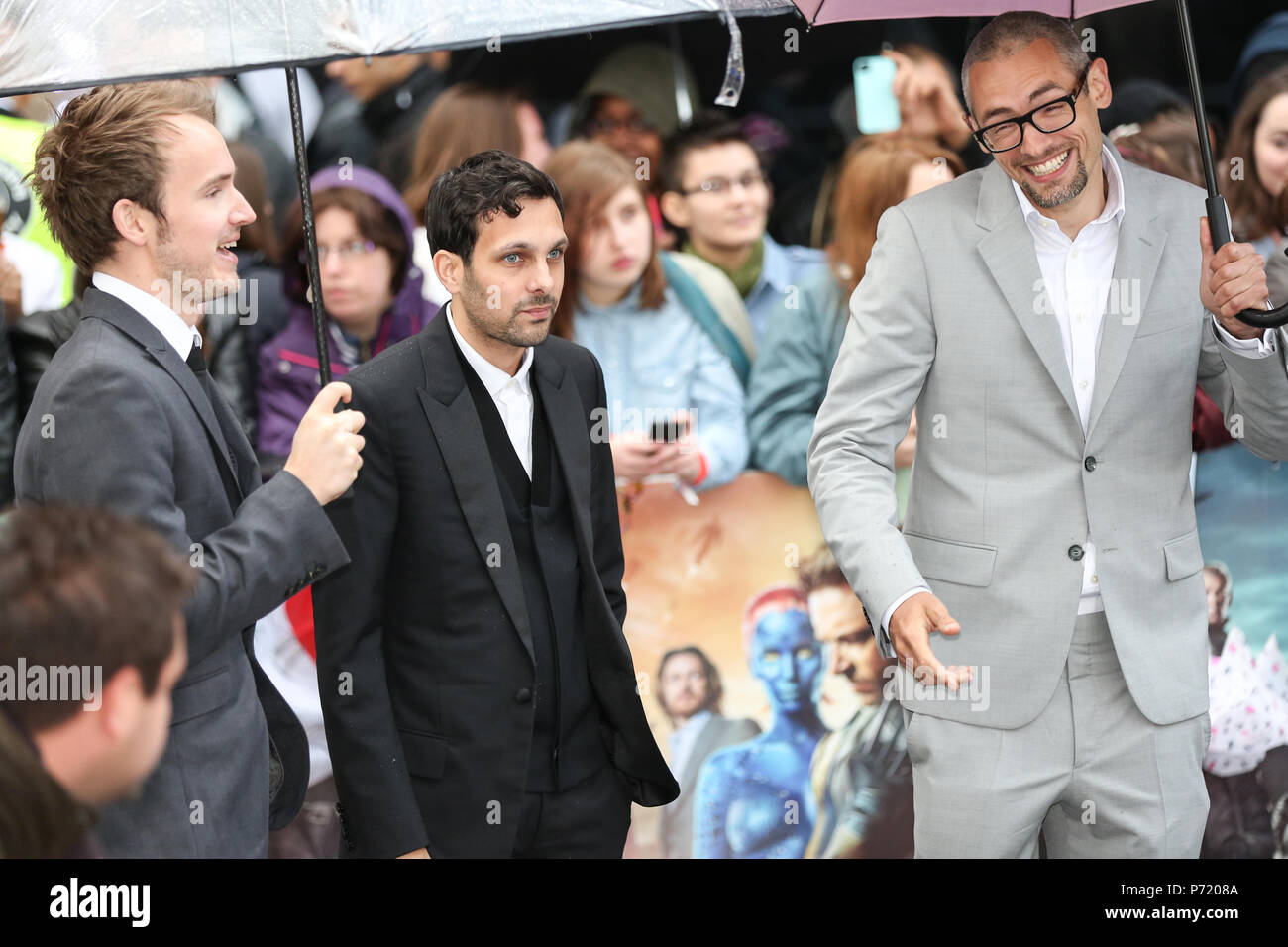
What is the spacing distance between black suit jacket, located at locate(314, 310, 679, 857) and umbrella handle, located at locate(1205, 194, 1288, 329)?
1516 millimetres

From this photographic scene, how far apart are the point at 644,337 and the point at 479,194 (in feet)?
5.70

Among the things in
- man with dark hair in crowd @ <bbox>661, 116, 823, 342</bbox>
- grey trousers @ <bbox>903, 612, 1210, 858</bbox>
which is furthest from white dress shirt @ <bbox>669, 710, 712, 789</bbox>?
grey trousers @ <bbox>903, 612, 1210, 858</bbox>

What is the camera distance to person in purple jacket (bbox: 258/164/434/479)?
4.95 meters

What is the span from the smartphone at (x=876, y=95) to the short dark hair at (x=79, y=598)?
11.9 ft

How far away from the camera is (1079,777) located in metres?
3.21

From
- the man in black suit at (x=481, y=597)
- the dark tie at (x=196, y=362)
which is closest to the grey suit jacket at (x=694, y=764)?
the man in black suit at (x=481, y=597)

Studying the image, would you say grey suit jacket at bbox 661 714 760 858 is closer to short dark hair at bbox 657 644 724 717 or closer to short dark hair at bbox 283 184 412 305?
short dark hair at bbox 657 644 724 717

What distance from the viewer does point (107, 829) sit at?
2705mm

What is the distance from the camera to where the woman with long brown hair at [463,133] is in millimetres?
4973

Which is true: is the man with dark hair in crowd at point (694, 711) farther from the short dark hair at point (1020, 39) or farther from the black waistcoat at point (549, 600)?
the short dark hair at point (1020, 39)

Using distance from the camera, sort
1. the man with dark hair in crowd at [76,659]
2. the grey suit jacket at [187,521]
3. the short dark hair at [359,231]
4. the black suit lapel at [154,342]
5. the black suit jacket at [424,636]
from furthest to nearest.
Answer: the short dark hair at [359,231] → the black suit jacket at [424,636] → the black suit lapel at [154,342] → the grey suit jacket at [187,521] → the man with dark hair in crowd at [76,659]

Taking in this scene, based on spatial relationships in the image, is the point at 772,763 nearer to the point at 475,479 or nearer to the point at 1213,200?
the point at 475,479

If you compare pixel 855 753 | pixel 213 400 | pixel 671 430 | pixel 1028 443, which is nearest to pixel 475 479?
pixel 213 400
